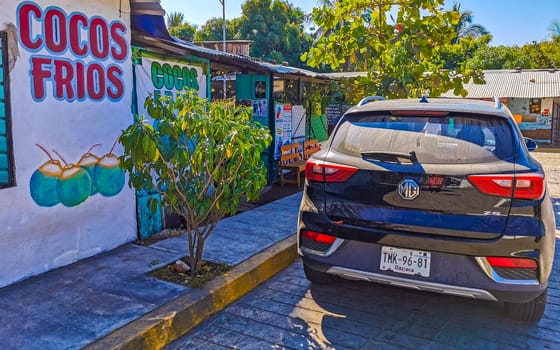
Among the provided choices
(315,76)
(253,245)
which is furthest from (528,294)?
(315,76)

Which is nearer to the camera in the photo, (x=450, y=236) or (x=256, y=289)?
(x=450, y=236)

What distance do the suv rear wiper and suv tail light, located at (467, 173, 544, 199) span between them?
0.52 meters

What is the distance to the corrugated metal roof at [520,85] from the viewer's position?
21016 mm

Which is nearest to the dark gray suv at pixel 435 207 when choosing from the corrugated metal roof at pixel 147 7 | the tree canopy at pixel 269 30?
the corrugated metal roof at pixel 147 7

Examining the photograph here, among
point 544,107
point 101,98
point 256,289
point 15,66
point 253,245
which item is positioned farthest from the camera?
point 544,107

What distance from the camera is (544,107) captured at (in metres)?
22.1

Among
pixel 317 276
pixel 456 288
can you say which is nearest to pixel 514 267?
pixel 456 288

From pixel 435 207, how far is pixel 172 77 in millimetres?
4077

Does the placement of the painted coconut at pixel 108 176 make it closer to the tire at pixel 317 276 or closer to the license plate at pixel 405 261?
the tire at pixel 317 276

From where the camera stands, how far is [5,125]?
398cm

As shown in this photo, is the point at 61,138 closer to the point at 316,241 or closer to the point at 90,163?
the point at 90,163

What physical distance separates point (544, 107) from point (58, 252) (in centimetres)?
2361

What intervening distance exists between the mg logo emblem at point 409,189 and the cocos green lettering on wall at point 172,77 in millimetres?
3219

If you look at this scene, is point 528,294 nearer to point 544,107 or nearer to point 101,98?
point 101,98
